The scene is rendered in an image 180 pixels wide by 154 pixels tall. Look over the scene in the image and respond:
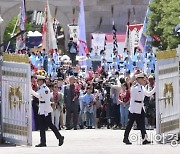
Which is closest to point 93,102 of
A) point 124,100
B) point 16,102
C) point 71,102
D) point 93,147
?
point 71,102

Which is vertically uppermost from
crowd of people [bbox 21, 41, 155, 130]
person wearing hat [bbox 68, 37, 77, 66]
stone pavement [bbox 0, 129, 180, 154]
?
person wearing hat [bbox 68, 37, 77, 66]

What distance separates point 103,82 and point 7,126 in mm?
8888

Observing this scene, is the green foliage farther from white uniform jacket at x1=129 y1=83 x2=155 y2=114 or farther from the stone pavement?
white uniform jacket at x1=129 y1=83 x2=155 y2=114

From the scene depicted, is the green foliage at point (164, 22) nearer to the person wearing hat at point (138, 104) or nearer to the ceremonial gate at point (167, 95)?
the ceremonial gate at point (167, 95)

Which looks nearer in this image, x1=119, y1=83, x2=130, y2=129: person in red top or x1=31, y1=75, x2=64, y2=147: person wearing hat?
x1=31, y1=75, x2=64, y2=147: person wearing hat

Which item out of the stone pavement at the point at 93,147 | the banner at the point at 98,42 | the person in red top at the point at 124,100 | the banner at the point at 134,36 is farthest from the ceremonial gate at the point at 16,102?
the banner at the point at 98,42

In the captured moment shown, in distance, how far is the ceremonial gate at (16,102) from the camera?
2056cm

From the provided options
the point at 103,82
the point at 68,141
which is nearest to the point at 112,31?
the point at 103,82

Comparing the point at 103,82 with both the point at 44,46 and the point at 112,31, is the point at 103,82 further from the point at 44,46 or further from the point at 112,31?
the point at 112,31

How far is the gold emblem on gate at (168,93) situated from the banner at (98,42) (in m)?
24.3

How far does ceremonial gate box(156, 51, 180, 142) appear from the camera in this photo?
2080 centimetres

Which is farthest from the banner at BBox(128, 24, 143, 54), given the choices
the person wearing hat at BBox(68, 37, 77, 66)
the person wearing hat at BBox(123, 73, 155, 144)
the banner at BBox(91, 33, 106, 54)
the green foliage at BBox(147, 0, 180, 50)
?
the person wearing hat at BBox(123, 73, 155, 144)

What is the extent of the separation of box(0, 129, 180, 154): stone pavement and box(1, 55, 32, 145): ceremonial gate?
1.36 feet

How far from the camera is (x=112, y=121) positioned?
94.3ft
